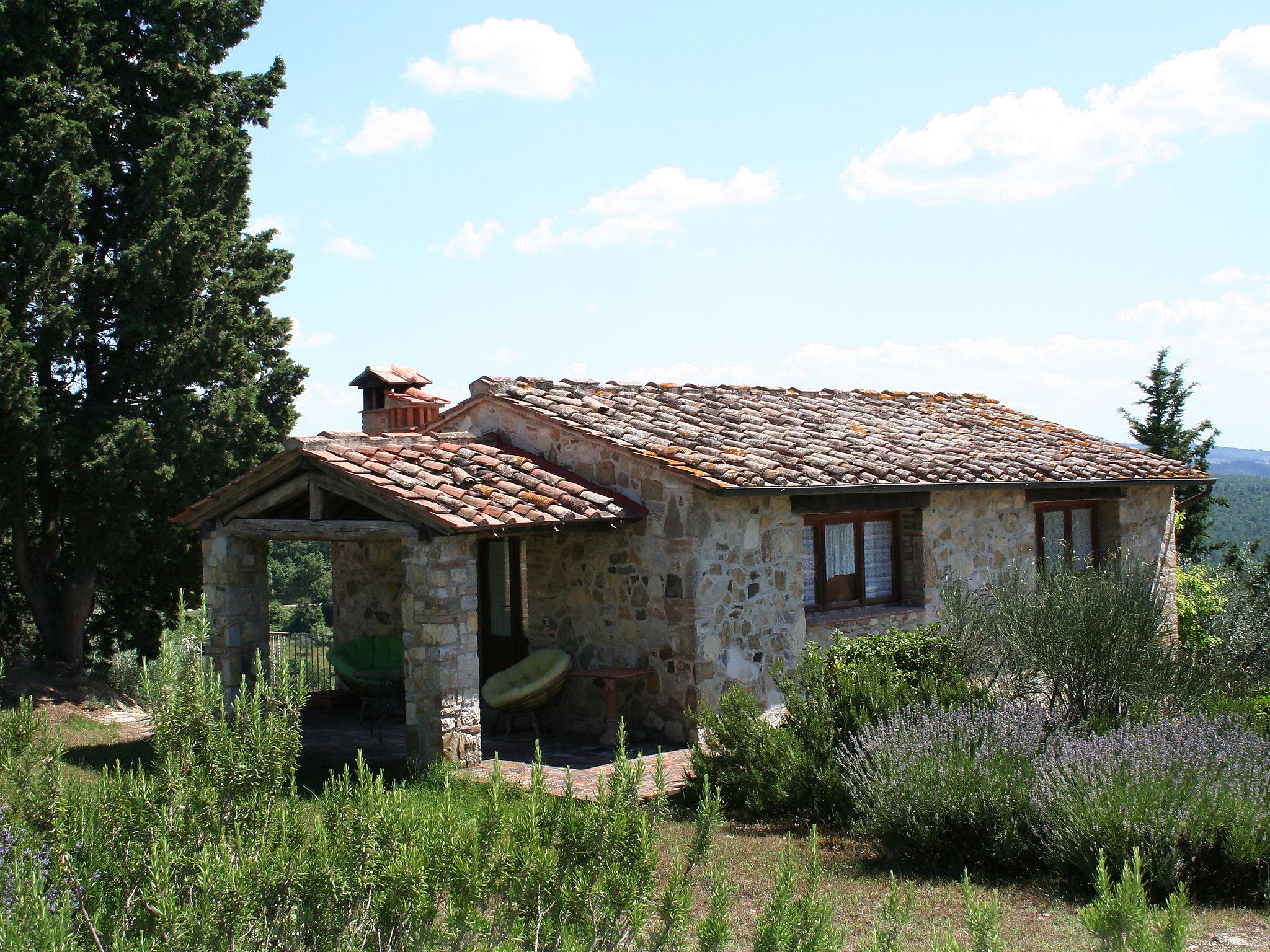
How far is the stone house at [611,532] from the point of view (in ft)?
29.7

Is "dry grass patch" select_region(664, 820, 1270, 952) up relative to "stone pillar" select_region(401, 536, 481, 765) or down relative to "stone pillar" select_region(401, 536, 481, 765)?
down

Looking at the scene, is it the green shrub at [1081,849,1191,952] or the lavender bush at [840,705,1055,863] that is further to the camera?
the lavender bush at [840,705,1055,863]

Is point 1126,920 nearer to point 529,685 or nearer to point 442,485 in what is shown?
point 442,485

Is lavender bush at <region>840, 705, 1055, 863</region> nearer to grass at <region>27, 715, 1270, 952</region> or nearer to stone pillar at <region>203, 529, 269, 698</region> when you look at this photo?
grass at <region>27, 715, 1270, 952</region>

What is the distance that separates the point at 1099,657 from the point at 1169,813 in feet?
8.81

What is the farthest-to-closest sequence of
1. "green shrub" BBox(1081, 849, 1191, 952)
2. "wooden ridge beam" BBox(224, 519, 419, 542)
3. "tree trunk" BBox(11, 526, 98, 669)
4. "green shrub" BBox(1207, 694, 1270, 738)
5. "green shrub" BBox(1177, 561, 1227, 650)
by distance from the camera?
1. "green shrub" BBox(1177, 561, 1227, 650)
2. "tree trunk" BBox(11, 526, 98, 669)
3. "wooden ridge beam" BBox(224, 519, 419, 542)
4. "green shrub" BBox(1207, 694, 1270, 738)
5. "green shrub" BBox(1081, 849, 1191, 952)

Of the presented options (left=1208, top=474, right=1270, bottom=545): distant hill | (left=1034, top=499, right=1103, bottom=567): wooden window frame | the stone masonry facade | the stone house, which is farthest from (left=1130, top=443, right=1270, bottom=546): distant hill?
the stone masonry facade

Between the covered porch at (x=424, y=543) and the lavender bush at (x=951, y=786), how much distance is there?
287 centimetres

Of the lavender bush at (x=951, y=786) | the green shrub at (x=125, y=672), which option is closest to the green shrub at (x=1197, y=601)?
the lavender bush at (x=951, y=786)

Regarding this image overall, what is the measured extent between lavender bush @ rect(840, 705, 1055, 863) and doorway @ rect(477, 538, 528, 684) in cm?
513

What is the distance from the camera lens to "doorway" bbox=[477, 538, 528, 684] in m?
11.6

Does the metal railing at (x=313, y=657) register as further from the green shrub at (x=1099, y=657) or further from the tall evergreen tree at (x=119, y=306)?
the green shrub at (x=1099, y=657)

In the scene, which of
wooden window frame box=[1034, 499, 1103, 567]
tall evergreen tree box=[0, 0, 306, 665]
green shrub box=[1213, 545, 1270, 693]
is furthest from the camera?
wooden window frame box=[1034, 499, 1103, 567]

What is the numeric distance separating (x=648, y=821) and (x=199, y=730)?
1922 millimetres
